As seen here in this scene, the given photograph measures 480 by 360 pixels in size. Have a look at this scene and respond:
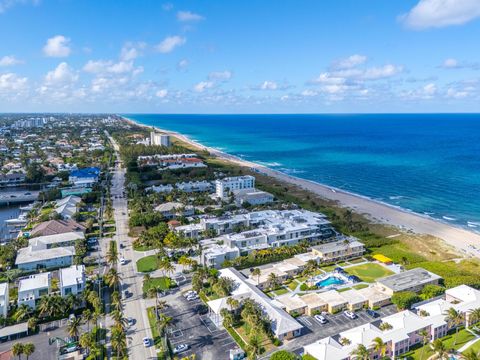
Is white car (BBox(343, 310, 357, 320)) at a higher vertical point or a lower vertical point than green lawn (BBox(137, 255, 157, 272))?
lower

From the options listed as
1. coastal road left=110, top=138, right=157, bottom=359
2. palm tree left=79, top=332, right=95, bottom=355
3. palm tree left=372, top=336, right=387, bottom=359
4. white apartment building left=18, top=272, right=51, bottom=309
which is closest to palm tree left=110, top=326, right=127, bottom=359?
coastal road left=110, top=138, right=157, bottom=359

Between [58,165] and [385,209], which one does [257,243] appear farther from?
[58,165]

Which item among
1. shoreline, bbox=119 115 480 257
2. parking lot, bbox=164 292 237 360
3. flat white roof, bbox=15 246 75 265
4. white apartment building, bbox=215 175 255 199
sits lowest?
shoreline, bbox=119 115 480 257

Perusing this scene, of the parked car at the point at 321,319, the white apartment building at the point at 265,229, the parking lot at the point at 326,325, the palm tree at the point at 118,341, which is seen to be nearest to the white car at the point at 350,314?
the parking lot at the point at 326,325

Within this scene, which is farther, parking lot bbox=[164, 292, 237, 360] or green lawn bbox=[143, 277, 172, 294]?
green lawn bbox=[143, 277, 172, 294]

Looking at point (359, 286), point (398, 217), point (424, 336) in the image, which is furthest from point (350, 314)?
point (398, 217)

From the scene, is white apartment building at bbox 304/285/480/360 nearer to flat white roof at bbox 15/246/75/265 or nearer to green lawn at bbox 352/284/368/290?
green lawn at bbox 352/284/368/290

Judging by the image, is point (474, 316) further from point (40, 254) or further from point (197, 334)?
point (40, 254)
